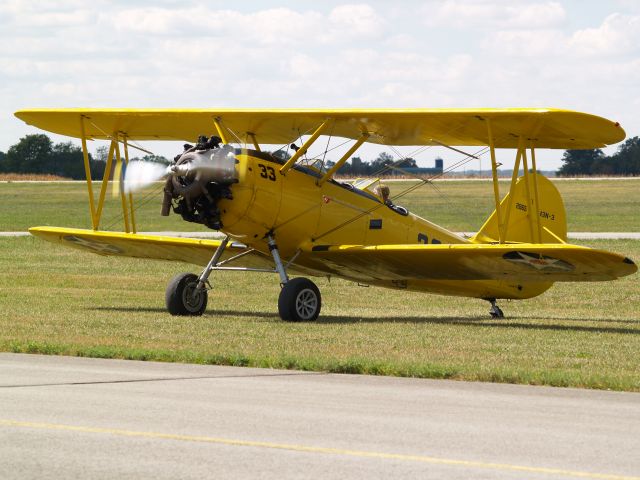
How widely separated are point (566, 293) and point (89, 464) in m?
15.6

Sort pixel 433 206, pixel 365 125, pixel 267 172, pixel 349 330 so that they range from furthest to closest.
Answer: pixel 433 206 < pixel 365 125 < pixel 267 172 < pixel 349 330

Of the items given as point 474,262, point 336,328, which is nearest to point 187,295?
point 336,328

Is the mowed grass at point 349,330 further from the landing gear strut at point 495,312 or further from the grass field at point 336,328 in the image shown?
the landing gear strut at point 495,312

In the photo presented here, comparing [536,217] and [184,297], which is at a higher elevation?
[536,217]

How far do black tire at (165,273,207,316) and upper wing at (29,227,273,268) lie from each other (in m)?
1.04

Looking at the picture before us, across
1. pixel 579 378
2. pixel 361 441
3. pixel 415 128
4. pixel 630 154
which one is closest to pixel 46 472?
pixel 361 441

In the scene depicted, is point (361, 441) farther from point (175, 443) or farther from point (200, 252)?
point (200, 252)

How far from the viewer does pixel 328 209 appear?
1677 cm

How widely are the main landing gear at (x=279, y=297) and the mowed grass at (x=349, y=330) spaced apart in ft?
0.96

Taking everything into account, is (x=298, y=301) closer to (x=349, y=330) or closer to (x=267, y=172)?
(x=349, y=330)

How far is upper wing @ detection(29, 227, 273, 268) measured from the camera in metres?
17.8

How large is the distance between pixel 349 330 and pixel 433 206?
1968 inches

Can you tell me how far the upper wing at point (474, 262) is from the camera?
1466cm

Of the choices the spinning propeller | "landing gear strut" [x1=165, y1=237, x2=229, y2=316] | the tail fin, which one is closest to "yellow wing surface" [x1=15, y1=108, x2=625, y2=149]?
the tail fin
